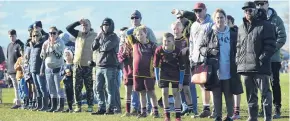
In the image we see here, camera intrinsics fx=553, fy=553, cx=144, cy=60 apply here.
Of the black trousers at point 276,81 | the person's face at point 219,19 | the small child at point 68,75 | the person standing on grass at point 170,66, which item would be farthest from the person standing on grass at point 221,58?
the small child at point 68,75

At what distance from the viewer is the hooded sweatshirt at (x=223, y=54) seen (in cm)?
984

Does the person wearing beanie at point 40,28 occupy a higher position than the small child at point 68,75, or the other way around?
the person wearing beanie at point 40,28

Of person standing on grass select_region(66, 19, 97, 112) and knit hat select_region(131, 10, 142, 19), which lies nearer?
knit hat select_region(131, 10, 142, 19)

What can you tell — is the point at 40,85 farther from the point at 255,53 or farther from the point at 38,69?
the point at 255,53

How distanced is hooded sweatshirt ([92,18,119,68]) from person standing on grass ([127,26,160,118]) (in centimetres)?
133

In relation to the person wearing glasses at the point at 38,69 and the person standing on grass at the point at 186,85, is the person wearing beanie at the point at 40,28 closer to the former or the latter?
the person wearing glasses at the point at 38,69

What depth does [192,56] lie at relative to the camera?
10586mm

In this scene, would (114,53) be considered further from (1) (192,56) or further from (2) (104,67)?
(1) (192,56)

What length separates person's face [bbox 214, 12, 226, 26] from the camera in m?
9.80

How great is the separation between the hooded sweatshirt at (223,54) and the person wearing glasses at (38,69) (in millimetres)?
5963

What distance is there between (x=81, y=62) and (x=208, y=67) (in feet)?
15.5

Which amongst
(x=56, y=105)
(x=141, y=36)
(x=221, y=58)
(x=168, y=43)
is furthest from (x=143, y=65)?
(x=56, y=105)

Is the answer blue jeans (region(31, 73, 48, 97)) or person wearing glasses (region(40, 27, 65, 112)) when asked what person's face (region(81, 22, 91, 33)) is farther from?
blue jeans (region(31, 73, 48, 97))

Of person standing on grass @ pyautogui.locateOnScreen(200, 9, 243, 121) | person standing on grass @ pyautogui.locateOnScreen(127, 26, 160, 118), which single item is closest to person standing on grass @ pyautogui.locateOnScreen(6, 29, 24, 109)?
person standing on grass @ pyautogui.locateOnScreen(127, 26, 160, 118)
